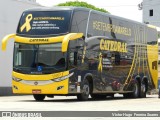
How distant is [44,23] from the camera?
2447 cm

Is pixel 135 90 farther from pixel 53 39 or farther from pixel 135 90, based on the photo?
pixel 53 39

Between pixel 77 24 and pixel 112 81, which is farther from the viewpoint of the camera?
pixel 112 81

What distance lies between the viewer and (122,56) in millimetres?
29203

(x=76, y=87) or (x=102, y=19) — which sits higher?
(x=102, y=19)

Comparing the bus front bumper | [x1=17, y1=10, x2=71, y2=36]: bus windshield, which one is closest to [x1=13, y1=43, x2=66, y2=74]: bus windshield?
the bus front bumper

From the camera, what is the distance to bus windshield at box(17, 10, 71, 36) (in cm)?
2414

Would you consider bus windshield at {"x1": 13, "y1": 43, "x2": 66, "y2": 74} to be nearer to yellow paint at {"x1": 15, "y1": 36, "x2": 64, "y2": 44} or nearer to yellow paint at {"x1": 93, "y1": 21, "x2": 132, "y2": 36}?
yellow paint at {"x1": 15, "y1": 36, "x2": 64, "y2": 44}

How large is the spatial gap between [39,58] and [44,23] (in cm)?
154

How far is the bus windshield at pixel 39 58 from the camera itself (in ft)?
78.6

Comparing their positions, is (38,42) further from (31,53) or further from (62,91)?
(62,91)

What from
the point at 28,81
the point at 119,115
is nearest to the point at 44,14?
the point at 28,81

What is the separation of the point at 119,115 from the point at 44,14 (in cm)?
1017

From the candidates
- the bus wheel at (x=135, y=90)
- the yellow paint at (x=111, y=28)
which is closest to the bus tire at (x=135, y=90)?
the bus wheel at (x=135, y=90)

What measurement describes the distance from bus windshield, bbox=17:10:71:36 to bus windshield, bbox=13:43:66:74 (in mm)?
606
